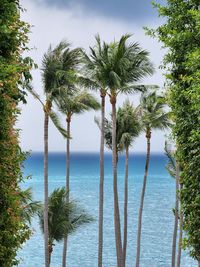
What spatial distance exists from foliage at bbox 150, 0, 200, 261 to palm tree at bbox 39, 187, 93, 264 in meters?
9.14

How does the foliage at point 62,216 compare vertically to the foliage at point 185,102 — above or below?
below

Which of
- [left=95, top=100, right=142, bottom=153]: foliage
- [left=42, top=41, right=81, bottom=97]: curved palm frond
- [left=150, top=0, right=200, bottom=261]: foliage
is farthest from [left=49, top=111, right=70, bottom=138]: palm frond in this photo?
[left=150, top=0, right=200, bottom=261]: foliage

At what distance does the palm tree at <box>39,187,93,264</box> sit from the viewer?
19.6 meters

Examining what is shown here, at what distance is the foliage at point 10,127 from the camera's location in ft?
23.8

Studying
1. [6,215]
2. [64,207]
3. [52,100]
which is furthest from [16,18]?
[64,207]

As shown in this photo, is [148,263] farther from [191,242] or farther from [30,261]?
[191,242]

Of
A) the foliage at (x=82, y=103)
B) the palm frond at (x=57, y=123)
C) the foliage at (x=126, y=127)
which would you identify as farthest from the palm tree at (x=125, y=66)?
the foliage at (x=126, y=127)

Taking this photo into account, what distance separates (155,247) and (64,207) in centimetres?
3363

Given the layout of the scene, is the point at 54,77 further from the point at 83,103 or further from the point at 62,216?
the point at 62,216

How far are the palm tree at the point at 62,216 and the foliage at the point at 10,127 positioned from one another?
1151 cm

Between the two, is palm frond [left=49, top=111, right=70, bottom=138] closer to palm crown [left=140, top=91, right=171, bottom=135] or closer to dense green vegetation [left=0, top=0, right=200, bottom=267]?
dense green vegetation [left=0, top=0, right=200, bottom=267]

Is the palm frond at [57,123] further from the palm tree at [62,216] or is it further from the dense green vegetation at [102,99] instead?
the palm tree at [62,216]

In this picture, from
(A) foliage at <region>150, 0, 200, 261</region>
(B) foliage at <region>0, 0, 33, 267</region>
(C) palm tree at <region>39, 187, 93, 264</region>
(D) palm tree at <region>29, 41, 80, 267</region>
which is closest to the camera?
(B) foliage at <region>0, 0, 33, 267</region>

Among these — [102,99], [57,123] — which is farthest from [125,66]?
[57,123]
